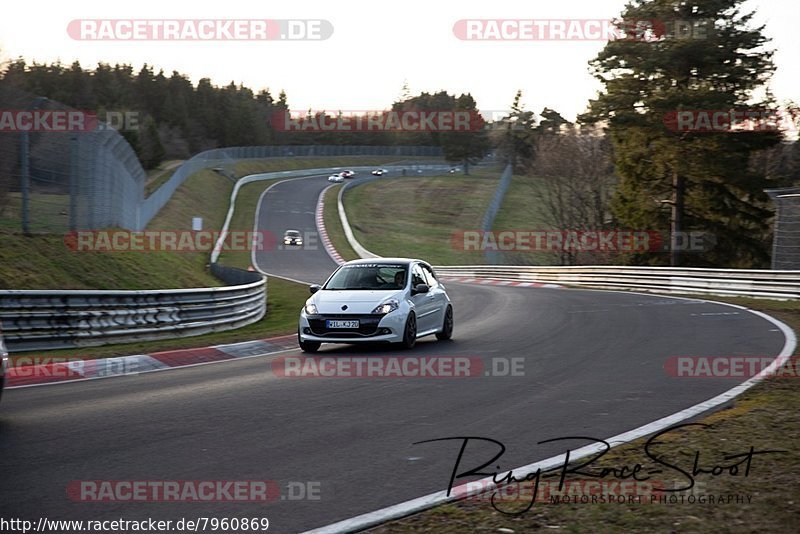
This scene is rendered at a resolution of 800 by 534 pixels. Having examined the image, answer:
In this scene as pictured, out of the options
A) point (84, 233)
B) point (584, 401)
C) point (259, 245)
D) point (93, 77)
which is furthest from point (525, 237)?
point (93, 77)

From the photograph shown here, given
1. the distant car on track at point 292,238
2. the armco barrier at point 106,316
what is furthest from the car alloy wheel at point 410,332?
the distant car on track at point 292,238

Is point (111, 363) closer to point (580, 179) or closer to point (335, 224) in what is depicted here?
point (580, 179)

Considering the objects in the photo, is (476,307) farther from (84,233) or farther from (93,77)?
(93,77)

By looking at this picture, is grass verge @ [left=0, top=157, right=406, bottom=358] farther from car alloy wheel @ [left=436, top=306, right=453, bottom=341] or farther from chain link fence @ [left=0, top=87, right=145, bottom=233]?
car alloy wheel @ [left=436, top=306, right=453, bottom=341]

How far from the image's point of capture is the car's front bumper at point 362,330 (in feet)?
45.7

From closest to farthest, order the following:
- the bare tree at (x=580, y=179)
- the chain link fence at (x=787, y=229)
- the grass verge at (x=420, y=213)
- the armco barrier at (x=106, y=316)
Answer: the armco barrier at (x=106, y=316) < the chain link fence at (x=787, y=229) < the bare tree at (x=580, y=179) < the grass verge at (x=420, y=213)

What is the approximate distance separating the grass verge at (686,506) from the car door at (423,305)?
7817 mm

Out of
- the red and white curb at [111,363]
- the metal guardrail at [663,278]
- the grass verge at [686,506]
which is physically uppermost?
the grass verge at [686,506]

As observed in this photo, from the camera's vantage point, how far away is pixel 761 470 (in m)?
6.04

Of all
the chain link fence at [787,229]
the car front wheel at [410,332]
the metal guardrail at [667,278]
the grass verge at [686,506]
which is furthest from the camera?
the chain link fence at [787,229]

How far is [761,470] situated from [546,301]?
20.3 metres

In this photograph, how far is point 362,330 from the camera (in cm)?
1395

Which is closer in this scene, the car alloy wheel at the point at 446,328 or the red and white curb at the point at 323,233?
the car alloy wheel at the point at 446,328

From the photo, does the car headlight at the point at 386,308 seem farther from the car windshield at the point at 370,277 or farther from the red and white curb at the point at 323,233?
the red and white curb at the point at 323,233
